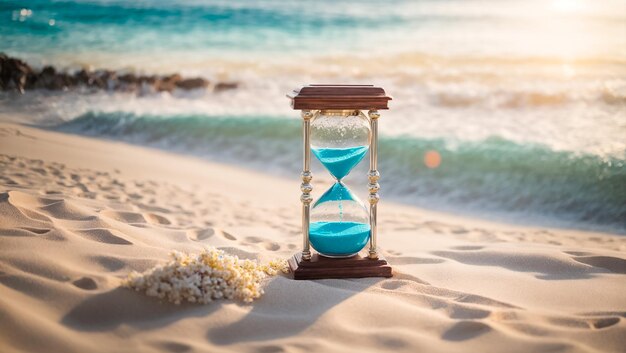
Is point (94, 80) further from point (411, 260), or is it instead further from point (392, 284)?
point (392, 284)

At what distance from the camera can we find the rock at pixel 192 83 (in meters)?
13.2

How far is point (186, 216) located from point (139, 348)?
2.77 metres

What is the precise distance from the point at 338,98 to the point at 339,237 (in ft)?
2.56

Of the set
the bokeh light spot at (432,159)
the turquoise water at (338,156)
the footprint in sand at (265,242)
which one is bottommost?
the footprint in sand at (265,242)

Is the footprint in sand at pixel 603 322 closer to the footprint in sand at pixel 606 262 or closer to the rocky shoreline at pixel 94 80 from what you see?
the footprint in sand at pixel 606 262

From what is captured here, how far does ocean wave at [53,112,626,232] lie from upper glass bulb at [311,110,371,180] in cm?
379

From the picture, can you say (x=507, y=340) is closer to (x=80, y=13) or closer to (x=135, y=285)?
(x=135, y=285)

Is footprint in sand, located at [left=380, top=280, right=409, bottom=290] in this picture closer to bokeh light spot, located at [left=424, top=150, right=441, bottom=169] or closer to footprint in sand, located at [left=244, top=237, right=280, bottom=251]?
footprint in sand, located at [left=244, top=237, right=280, bottom=251]

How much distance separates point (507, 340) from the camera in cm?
292

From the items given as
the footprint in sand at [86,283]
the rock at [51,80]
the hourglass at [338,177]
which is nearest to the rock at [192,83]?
the rock at [51,80]

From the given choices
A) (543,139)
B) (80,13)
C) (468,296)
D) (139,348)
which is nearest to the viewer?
(139,348)

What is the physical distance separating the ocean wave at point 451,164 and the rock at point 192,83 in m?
3.10

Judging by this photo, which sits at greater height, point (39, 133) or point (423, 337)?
point (39, 133)

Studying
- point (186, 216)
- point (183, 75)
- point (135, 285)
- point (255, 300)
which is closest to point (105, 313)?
point (135, 285)
